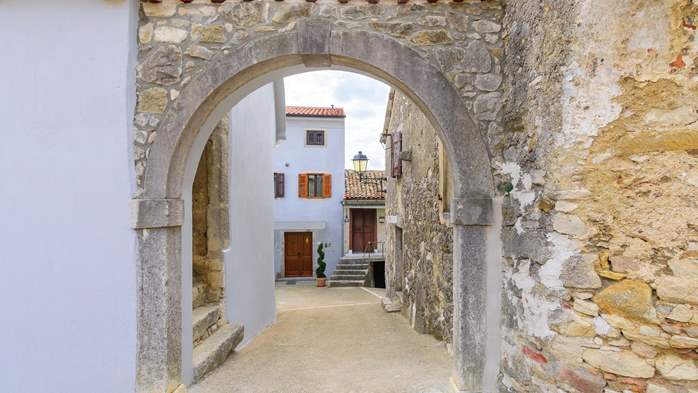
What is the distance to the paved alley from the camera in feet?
10.7

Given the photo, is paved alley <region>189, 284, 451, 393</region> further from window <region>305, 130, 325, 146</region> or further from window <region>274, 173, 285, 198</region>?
window <region>305, 130, 325, 146</region>

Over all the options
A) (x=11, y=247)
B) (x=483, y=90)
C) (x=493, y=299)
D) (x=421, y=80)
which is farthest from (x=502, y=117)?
(x=11, y=247)

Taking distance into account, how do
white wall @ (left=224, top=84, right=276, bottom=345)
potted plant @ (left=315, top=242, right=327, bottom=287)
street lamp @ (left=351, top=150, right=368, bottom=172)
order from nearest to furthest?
white wall @ (left=224, top=84, right=276, bottom=345) → street lamp @ (left=351, top=150, right=368, bottom=172) → potted plant @ (left=315, top=242, right=327, bottom=287)

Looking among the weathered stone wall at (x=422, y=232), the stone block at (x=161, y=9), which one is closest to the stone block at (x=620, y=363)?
the weathered stone wall at (x=422, y=232)

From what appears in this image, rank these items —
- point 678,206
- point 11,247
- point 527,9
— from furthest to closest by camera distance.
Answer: point 11,247
point 527,9
point 678,206

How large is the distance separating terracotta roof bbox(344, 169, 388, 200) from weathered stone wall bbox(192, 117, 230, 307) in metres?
12.4

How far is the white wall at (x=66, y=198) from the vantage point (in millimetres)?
2672

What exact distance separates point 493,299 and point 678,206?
1267mm

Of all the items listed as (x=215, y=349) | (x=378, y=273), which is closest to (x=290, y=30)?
(x=215, y=349)

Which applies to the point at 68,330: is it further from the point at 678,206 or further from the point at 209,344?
the point at 678,206

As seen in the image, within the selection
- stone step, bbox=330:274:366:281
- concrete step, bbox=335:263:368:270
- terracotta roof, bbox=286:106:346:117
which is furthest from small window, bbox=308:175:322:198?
stone step, bbox=330:274:366:281

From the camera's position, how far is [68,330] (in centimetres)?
269

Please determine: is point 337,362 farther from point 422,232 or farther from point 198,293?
point 422,232

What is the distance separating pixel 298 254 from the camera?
1725 cm
